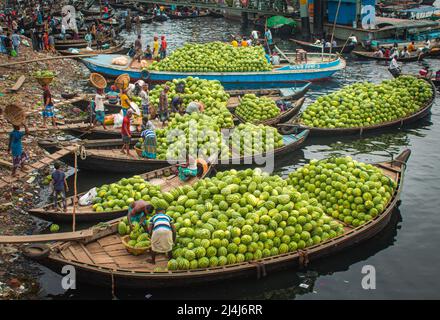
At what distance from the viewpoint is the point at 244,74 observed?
23.9m

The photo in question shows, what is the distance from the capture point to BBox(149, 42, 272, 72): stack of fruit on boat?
2364 cm

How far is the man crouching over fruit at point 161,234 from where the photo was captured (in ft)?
31.8

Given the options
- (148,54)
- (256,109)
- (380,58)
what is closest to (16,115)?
(256,109)

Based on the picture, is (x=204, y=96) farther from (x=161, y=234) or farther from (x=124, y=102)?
(x=161, y=234)

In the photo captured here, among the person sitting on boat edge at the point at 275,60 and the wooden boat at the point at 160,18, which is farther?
the wooden boat at the point at 160,18

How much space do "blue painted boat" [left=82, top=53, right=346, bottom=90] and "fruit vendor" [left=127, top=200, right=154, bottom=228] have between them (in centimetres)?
1361

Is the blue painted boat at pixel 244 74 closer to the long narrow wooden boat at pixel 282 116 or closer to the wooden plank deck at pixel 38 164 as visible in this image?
the long narrow wooden boat at pixel 282 116

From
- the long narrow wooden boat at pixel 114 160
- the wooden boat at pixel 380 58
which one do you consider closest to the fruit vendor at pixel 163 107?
the long narrow wooden boat at pixel 114 160

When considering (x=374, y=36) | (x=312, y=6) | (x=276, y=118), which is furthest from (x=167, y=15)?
(x=276, y=118)

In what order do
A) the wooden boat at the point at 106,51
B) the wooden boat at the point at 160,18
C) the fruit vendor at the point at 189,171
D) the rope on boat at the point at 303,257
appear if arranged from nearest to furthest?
the rope on boat at the point at 303,257, the fruit vendor at the point at 189,171, the wooden boat at the point at 106,51, the wooden boat at the point at 160,18

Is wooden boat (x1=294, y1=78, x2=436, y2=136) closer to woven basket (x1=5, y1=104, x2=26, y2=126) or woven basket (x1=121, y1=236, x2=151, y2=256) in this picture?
woven basket (x1=121, y1=236, x2=151, y2=256)

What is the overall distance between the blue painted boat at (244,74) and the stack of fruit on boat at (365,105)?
17.0ft

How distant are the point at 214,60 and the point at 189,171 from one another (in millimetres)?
11287

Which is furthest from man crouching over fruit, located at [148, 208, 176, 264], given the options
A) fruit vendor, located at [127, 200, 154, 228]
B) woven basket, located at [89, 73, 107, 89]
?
woven basket, located at [89, 73, 107, 89]
